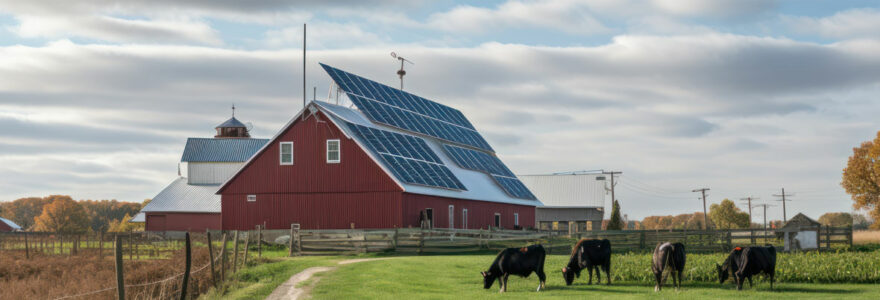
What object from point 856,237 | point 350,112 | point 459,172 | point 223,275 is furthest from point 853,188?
point 223,275

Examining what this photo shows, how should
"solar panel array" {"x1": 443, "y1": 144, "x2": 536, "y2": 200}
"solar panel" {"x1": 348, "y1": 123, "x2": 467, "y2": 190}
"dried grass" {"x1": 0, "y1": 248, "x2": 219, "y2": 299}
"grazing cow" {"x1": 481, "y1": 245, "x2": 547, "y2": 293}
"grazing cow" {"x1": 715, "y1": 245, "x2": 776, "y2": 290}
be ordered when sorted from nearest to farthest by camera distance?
"grazing cow" {"x1": 715, "y1": 245, "x2": 776, "y2": 290} → "dried grass" {"x1": 0, "y1": 248, "x2": 219, "y2": 299} → "grazing cow" {"x1": 481, "y1": 245, "x2": 547, "y2": 293} → "solar panel" {"x1": 348, "y1": 123, "x2": 467, "y2": 190} → "solar panel array" {"x1": 443, "y1": 144, "x2": 536, "y2": 200}

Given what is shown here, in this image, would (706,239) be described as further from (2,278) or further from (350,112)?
(2,278)

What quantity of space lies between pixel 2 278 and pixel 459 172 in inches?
1209

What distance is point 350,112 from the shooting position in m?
51.6

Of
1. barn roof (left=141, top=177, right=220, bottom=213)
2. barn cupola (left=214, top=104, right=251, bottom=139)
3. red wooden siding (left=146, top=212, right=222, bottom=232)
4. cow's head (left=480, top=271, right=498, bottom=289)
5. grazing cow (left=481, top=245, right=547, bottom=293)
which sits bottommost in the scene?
cow's head (left=480, top=271, right=498, bottom=289)

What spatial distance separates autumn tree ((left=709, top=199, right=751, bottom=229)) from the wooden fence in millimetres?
62424

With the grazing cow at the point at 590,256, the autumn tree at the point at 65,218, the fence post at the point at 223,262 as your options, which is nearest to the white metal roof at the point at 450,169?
the fence post at the point at 223,262

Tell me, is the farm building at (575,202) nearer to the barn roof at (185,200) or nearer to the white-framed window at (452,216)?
the barn roof at (185,200)

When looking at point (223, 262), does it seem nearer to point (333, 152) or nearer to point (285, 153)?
point (333, 152)

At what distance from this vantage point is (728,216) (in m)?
106

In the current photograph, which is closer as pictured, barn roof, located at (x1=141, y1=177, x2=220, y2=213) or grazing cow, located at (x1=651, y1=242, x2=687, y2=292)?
grazing cow, located at (x1=651, y1=242, x2=687, y2=292)

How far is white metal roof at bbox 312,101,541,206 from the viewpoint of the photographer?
46.9m

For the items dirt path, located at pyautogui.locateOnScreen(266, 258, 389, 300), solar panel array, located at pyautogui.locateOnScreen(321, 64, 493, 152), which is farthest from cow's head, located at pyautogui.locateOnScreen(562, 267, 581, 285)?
solar panel array, located at pyautogui.locateOnScreen(321, 64, 493, 152)

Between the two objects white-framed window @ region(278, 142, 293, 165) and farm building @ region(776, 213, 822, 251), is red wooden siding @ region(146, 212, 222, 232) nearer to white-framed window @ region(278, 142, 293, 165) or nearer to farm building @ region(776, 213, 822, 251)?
white-framed window @ region(278, 142, 293, 165)
